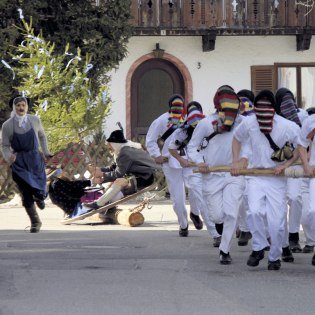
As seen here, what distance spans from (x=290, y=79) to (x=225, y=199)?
65.1 ft

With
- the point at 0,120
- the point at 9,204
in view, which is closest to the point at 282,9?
the point at 0,120

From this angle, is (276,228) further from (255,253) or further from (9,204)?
(9,204)

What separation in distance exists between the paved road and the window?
1566 centimetres

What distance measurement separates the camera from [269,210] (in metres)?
12.4

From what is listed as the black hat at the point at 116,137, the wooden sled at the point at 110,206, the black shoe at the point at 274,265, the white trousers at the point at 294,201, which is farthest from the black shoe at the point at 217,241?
the black hat at the point at 116,137

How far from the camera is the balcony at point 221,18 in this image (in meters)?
30.9

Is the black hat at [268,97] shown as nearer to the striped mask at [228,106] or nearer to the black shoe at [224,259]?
the striped mask at [228,106]

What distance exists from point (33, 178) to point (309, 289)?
6.74 meters

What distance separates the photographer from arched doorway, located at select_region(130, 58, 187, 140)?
3198cm

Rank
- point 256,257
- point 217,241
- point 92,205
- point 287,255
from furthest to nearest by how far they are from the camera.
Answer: point 92,205, point 217,241, point 287,255, point 256,257

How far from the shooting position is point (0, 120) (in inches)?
1048

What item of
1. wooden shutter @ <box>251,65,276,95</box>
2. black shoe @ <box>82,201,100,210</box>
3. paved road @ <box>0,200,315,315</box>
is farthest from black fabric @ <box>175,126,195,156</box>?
wooden shutter @ <box>251,65,276,95</box>

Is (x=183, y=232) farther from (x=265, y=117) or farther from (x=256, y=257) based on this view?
(x=265, y=117)

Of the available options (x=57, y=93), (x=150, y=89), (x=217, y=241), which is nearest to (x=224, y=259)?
(x=217, y=241)
